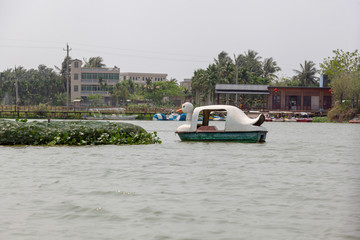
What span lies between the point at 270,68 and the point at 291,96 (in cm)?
3244

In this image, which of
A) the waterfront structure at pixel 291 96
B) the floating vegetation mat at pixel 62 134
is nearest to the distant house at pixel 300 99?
the waterfront structure at pixel 291 96

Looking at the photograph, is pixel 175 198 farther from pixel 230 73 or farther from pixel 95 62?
pixel 95 62

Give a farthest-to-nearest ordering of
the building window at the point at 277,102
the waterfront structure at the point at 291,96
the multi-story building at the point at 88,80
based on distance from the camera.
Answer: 1. the multi-story building at the point at 88,80
2. the building window at the point at 277,102
3. the waterfront structure at the point at 291,96

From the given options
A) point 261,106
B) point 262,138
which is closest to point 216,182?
point 262,138

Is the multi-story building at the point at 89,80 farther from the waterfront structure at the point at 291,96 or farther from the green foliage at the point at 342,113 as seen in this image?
the green foliage at the point at 342,113

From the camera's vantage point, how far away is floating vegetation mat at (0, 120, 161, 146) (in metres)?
21.3

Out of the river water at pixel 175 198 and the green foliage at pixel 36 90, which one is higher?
the green foliage at pixel 36 90

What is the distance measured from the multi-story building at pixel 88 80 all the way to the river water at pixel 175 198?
9312 cm

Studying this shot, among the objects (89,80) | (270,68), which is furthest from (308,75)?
(89,80)

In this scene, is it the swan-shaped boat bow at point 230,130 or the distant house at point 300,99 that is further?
the distant house at point 300,99

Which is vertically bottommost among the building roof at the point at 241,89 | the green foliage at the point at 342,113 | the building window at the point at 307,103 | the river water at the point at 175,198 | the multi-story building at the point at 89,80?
the river water at the point at 175,198

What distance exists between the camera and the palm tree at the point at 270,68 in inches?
4294

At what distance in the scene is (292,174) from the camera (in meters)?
13.9

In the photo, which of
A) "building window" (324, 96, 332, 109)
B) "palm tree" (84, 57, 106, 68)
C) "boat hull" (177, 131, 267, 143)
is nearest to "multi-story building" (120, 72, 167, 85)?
"palm tree" (84, 57, 106, 68)
